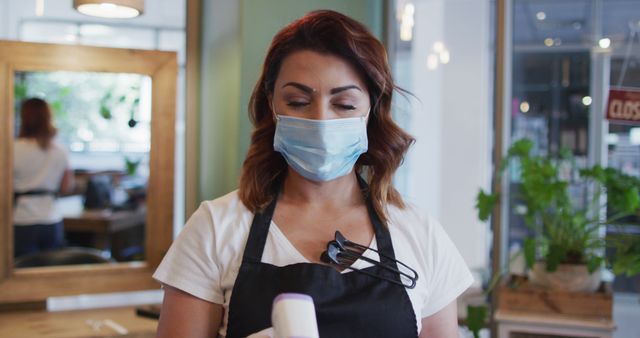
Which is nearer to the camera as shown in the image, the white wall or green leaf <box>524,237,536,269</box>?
green leaf <box>524,237,536,269</box>

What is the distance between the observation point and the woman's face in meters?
1.32

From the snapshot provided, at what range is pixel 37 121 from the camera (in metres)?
2.75

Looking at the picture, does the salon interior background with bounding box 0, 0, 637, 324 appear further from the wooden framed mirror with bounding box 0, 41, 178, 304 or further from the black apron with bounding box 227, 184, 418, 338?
the black apron with bounding box 227, 184, 418, 338

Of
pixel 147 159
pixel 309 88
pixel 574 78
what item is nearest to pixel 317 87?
pixel 309 88

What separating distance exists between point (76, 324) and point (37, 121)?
2.81 ft

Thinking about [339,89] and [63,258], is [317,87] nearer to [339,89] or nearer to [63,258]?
[339,89]

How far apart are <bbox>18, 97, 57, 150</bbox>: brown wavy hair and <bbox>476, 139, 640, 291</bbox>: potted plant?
76.0 inches

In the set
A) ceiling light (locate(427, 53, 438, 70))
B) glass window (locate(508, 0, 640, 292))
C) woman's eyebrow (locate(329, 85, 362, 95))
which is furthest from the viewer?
ceiling light (locate(427, 53, 438, 70))

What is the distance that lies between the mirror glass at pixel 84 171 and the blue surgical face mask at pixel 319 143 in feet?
5.50

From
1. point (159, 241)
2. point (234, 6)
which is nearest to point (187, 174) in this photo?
point (159, 241)

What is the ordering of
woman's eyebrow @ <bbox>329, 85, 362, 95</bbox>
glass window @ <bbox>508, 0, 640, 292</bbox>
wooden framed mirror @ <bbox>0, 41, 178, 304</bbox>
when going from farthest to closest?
1. glass window @ <bbox>508, 0, 640, 292</bbox>
2. wooden framed mirror @ <bbox>0, 41, 178, 304</bbox>
3. woman's eyebrow @ <bbox>329, 85, 362, 95</bbox>

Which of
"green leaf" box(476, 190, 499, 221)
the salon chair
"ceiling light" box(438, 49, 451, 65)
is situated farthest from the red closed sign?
the salon chair

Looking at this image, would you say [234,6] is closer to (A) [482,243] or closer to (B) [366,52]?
(B) [366,52]

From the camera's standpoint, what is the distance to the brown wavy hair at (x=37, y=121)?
2709 millimetres
